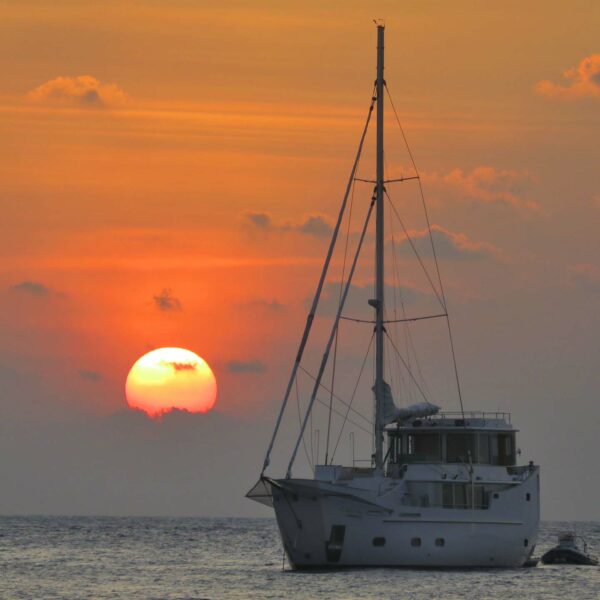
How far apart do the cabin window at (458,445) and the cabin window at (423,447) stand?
47 centimetres

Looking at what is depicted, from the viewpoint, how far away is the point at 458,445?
7425 centimetres

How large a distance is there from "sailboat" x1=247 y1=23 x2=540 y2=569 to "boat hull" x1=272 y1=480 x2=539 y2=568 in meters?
0.04

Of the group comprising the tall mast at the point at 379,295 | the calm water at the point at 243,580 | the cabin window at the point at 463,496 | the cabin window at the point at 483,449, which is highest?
the tall mast at the point at 379,295

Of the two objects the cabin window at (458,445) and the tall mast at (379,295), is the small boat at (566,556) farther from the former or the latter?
the tall mast at (379,295)

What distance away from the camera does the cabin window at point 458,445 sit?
74125 mm

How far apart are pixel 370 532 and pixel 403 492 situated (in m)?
2.98

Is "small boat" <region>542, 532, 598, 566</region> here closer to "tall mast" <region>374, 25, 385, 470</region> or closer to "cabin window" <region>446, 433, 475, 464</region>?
"cabin window" <region>446, 433, 475, 464</region>

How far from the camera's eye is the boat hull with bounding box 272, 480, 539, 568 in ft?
225

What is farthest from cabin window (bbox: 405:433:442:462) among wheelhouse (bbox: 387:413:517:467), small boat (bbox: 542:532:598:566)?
small boat (bbox: 542:532:598:566)

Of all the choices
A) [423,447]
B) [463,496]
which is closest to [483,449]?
[423,447]

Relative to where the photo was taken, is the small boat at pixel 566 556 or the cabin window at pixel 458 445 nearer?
the cabin window at pixel 458 445

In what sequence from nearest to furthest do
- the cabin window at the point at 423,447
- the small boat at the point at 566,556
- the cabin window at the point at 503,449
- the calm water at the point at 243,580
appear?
the calm water at the point at 243,580 → the cabin window at the point at 423,447 → the cabin window at the point at 503,449 → the small boat at the point at 566,556

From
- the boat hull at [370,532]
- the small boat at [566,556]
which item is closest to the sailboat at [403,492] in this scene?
the boat hull at [370,532]

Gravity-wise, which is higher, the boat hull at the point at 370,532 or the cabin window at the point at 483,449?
the cabin window at the point at 483,449
